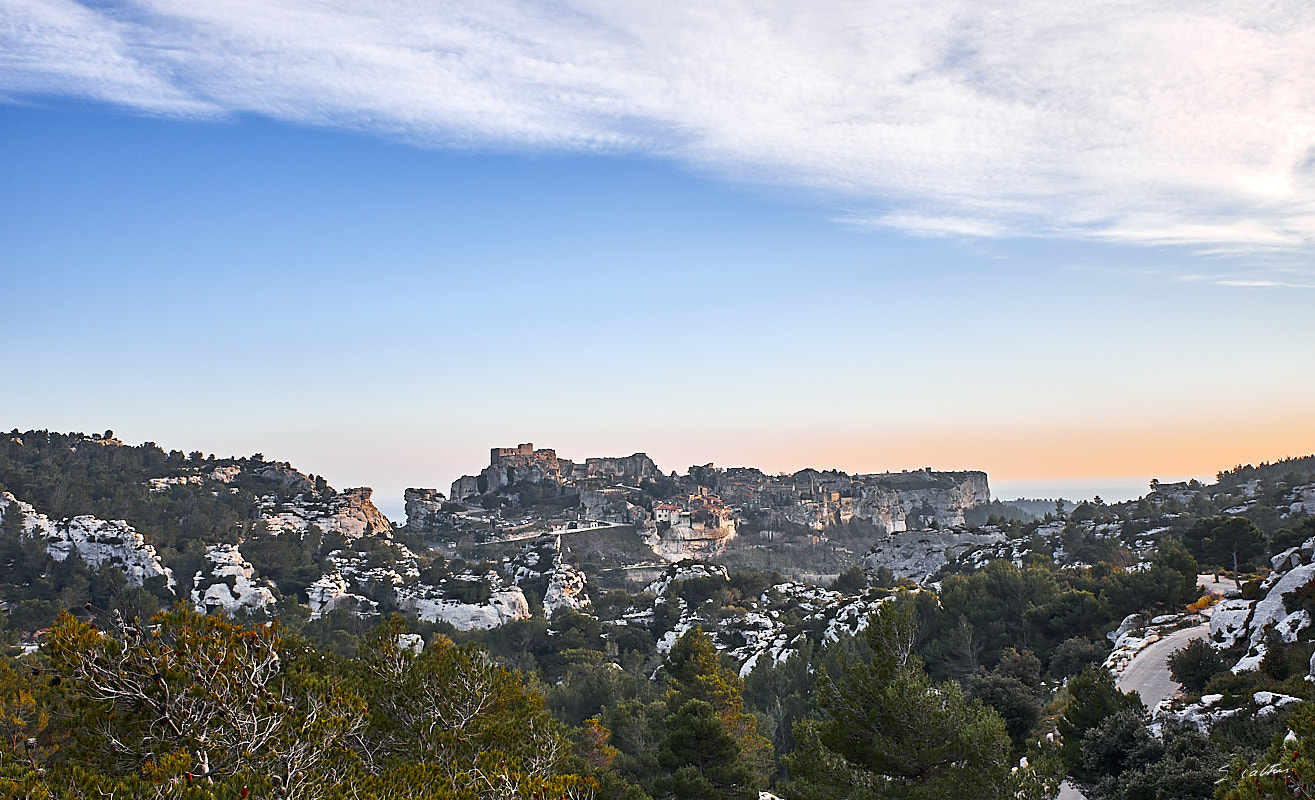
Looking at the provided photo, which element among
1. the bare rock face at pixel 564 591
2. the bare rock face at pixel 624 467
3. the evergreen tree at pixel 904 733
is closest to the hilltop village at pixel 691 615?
the evergreen tree at pixel 904 733

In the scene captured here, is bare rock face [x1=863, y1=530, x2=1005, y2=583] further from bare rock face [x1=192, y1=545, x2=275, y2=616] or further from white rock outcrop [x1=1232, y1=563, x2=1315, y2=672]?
bare rock face [x1=192, y1=545, x2=275, y2=616]

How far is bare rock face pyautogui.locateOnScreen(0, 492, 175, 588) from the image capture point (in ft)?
153

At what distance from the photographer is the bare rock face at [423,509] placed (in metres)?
104

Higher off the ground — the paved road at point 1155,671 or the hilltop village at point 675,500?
the paved road at point 1155,671

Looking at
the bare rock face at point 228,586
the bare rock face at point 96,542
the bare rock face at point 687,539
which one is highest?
the bare rock face at point 96,542

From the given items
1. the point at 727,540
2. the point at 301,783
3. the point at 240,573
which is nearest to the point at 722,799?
the point at 301,783

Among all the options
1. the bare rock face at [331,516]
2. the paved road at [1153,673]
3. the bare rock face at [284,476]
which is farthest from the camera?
the bare rock face at [284,476]

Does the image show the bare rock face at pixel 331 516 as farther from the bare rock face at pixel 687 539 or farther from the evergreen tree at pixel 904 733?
the evergreen tree at pixel 904 733

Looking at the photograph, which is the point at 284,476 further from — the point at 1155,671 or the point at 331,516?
the point at 1155,671

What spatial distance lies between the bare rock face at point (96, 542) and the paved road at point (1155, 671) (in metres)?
49.0

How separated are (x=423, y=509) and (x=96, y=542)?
6115cm

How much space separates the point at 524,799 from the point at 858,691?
7027mm

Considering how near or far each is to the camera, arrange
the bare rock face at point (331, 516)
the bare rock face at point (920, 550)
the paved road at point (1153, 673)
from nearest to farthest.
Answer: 1. the paved road at point (1153, 673)
2. the bare rock face at point (920, 550)
3. the bare rock face at point (331, 516)

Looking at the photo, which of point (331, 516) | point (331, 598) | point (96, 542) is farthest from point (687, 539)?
point (96, 542)
